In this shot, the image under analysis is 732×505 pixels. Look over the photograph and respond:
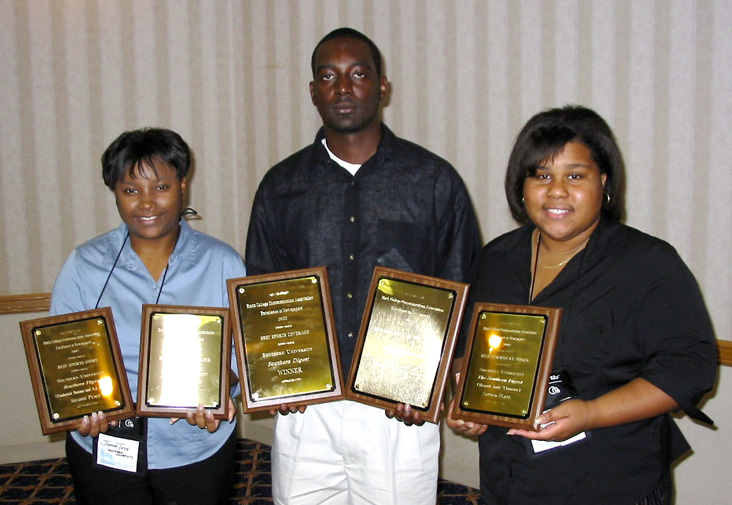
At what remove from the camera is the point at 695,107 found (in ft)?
9.29

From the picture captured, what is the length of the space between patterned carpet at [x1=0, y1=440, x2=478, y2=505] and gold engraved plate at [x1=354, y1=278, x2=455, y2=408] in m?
1.88

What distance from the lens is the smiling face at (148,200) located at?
2.17 metres

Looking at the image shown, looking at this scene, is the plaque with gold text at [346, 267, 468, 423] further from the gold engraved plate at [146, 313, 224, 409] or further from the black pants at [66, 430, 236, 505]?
the black pants at [66, 430, 236, 505]

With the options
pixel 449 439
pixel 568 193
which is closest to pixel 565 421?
pixel 568 193

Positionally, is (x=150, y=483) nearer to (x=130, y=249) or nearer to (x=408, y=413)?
(x=130, y=249)

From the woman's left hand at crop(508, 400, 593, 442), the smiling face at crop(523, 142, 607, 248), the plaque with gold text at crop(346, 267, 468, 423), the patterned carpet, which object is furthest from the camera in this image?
the patterned carpet

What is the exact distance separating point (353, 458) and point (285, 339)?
49 cm

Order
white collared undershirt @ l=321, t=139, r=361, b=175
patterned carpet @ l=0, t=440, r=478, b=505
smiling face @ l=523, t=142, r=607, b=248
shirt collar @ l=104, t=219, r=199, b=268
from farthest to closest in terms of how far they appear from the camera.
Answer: patterned carpet @ l=0, t=440, r=478, b=505, white collared undershirt @ l=321, t=139, r=361, b=175, shirt collar @ l=104, t=219, r=199, b=268, smiling face @ l=523, t=142, r=607, b=248

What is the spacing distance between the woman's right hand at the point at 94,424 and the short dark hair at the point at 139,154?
0.72 m

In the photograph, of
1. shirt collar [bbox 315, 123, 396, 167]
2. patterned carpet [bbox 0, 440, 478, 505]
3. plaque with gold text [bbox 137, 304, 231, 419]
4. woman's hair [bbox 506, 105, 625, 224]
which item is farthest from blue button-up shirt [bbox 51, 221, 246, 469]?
patterned carpet [bbox 0, 440, 478, 505]

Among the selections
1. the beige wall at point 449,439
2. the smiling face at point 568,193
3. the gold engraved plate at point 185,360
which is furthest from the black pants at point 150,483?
the beige wall at point 449,439

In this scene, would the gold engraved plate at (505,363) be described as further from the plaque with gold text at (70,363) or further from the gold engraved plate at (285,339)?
the plaque with gold text at (70,363)

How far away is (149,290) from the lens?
2.18 m

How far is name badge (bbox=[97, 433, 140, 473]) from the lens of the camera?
206 cm
